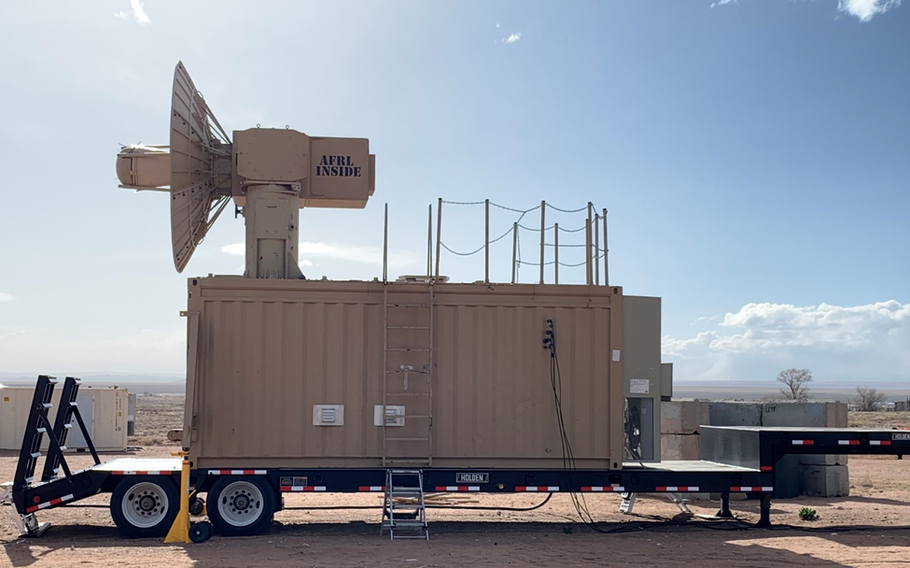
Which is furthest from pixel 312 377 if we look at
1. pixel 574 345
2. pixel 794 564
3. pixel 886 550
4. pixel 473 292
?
pixel 886 550

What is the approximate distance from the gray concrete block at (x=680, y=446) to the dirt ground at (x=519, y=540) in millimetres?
1182

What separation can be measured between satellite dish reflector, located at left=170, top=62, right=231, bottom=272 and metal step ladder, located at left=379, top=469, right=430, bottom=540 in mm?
4434

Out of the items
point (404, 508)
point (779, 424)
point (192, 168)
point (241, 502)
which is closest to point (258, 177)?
point (192, 168)

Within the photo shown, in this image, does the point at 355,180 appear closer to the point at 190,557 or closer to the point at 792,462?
the point at 190,557

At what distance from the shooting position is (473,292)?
11.9 meters

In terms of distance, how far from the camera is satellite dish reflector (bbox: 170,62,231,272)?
11.6 metres

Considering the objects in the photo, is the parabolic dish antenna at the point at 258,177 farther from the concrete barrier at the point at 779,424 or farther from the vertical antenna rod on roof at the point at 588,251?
the concrete barrier at the point at 779,424

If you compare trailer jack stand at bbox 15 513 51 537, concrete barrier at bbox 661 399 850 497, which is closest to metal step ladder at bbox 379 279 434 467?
trailer jack stand at bbox 15 513 51 537

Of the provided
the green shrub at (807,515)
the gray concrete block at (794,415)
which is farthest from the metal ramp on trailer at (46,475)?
the gray concrete block at (794,415)

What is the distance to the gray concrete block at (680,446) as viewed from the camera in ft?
54.0

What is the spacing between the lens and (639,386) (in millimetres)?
12008

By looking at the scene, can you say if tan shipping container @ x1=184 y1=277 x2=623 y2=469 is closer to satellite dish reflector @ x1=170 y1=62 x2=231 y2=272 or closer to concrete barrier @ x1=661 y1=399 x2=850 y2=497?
satellite dish reflector @ x1=170 y1=62 x2=231 y2=272

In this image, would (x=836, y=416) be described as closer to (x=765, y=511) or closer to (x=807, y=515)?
(x=807, y=515)

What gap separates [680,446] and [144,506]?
394 inches
